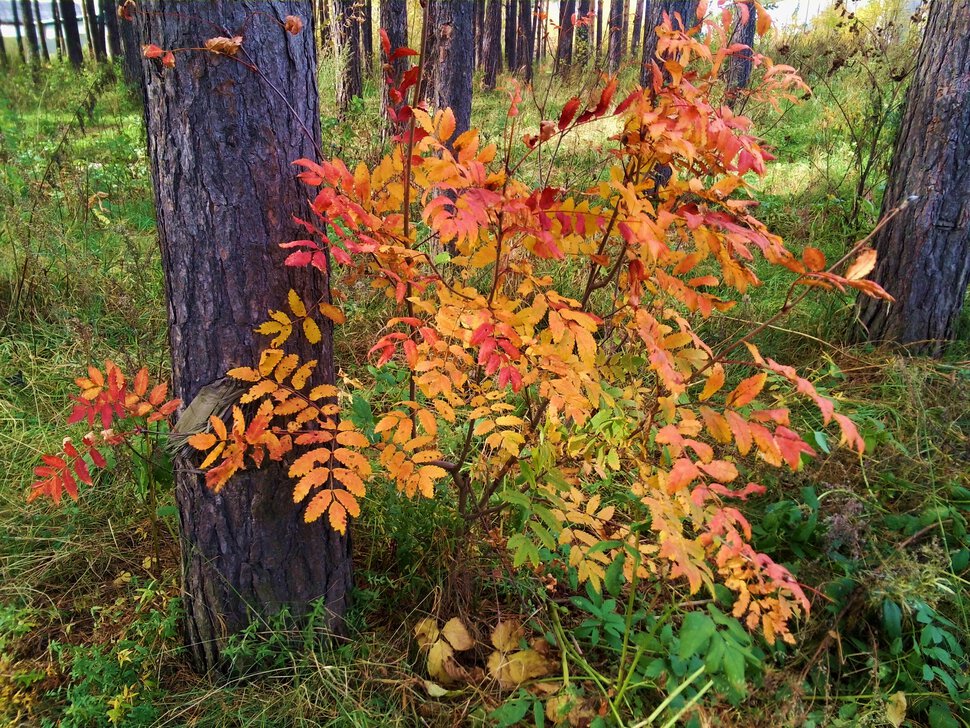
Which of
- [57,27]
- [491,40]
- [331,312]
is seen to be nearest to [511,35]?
[491,40]

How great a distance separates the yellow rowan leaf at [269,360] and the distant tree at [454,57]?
3.25 metres

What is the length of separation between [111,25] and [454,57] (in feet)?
44.9

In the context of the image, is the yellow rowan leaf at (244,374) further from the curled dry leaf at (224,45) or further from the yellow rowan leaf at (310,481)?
the curled dry leaf at (224,45)

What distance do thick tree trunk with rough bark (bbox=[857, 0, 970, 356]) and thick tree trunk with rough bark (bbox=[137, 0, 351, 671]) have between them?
300cm

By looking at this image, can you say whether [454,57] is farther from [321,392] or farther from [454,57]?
[321,392]

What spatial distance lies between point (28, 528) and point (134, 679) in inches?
31.2

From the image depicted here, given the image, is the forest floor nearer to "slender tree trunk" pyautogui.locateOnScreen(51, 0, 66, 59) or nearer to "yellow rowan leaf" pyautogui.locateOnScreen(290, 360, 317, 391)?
"yellow rowan leaf" pyautogui.locateOnScreen(290, 360, 317, 391)

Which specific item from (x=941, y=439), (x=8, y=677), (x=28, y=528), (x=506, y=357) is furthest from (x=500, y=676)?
(x=941, y=439)

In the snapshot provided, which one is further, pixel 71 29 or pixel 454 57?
pixel 71 29

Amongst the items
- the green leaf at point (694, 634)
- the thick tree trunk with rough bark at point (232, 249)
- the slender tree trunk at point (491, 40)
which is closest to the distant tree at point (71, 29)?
the slender tree trunk at point (491, 40)

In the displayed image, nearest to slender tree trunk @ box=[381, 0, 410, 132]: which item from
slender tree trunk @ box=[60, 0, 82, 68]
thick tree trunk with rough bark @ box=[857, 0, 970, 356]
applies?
thick tree trunk with rough bark @ box=[857, 0, 970, 356]

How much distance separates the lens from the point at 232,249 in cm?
146

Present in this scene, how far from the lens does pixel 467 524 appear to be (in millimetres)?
1944

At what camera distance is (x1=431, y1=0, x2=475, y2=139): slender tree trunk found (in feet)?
14.2
